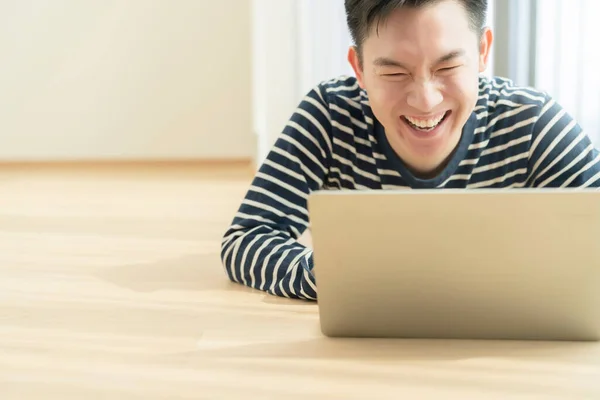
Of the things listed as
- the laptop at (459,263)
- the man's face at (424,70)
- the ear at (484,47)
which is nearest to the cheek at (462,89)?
the man's face at (424,70)

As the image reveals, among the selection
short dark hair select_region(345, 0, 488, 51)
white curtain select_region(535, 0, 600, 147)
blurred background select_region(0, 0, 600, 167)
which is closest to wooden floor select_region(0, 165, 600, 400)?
short dark hair select_region(345, 0, 488, 51)

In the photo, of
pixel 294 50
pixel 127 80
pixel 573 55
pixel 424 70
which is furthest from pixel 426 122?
pixel 127 80

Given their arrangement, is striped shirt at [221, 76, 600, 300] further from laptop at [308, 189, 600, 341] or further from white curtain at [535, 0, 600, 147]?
white curtain at [535, 0, 600, 147]

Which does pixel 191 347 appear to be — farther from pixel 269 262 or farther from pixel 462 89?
pixel 462 89

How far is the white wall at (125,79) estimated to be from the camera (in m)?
4.00

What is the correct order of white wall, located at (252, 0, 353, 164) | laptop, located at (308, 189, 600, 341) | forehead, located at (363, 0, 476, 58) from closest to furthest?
laptop, located at (308, 189, 600, 341), forehead, located at (363, 0, 476, 58), white wall, located at (252, 0, 353, 164)

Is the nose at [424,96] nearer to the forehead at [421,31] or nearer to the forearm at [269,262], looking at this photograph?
the forehead at [421,31]

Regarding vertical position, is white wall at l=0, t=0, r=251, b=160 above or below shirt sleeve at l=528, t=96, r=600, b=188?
below

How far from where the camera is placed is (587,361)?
103 centimetres

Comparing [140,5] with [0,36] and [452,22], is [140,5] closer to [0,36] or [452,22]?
[0,36]

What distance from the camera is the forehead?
1352 mm

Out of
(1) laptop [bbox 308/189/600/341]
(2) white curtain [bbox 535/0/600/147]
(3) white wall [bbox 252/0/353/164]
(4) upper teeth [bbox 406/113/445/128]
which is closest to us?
(1) laptop [bbox 308/189/600/341]

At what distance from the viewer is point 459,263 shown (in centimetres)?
103

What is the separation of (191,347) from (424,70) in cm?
53
